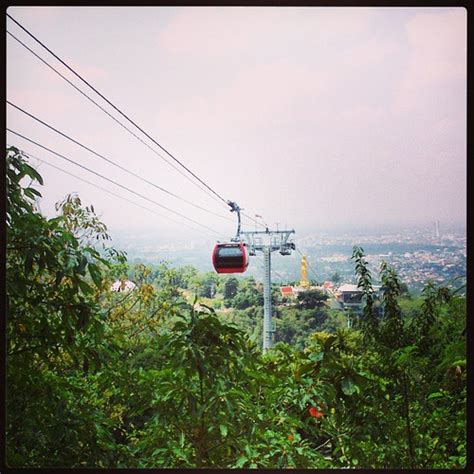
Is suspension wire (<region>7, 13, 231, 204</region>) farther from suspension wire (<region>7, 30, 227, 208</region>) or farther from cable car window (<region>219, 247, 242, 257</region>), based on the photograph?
cable car window (<region>219, 247, 242, 257</region>)

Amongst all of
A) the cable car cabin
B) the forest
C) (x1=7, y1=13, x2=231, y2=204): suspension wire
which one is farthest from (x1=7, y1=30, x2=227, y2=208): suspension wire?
the forest

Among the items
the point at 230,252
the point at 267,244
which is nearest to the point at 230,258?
the point at 230,252

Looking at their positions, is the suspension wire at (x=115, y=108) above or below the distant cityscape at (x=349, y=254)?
above

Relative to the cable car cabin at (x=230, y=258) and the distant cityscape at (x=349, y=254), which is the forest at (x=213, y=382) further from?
the cable car cabin at (x=230, y=258)

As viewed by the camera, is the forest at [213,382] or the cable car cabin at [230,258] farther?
the cable car cabin at [230,258]

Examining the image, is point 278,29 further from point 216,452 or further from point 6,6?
point 216,452

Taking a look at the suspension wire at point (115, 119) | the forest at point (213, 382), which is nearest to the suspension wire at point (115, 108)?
the suspension wire at point (115, 119)

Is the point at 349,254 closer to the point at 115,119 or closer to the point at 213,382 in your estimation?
the point at 213,382
